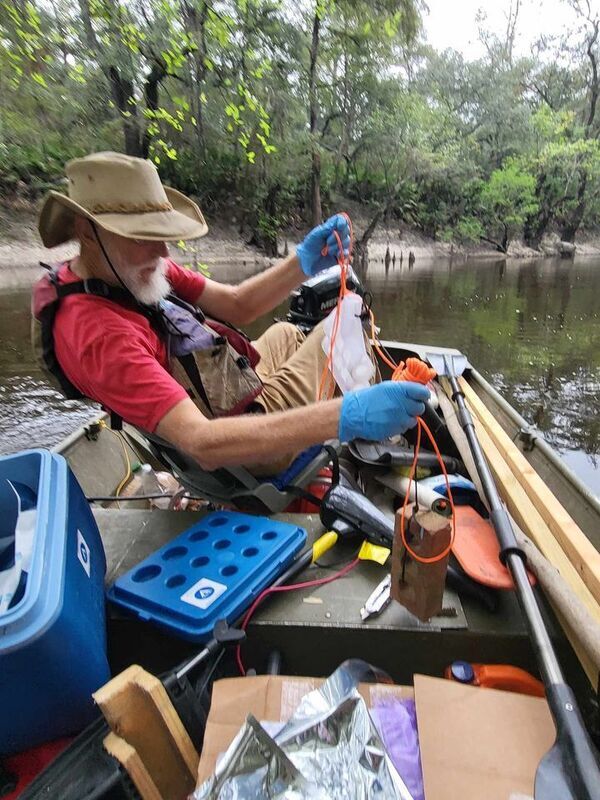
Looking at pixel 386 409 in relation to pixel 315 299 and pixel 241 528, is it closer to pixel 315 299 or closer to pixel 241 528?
pixel 241 528

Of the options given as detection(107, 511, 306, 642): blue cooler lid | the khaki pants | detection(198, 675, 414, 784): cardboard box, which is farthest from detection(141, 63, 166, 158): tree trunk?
detection(198, 675, 414, 784): cardboard box

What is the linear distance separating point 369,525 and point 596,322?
419 inches

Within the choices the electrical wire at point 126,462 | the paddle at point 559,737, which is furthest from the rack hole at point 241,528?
the electrical wire at point 126,462

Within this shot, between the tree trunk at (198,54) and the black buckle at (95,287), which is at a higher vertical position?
the tree trunk at (198,54)

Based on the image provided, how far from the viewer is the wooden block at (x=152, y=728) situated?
1.04 m

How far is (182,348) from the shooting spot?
6.30 ft

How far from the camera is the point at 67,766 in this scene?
41.9 inches

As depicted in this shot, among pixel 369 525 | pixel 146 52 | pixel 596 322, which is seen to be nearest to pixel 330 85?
pixel 146 52

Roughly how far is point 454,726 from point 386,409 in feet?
2.83

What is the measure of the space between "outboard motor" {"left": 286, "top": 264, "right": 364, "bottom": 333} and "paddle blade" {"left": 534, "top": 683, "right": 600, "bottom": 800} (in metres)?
2.70

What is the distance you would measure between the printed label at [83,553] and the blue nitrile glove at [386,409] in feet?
2.93

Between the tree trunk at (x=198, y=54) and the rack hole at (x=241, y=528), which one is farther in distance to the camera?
A: the tree trunk at (x=198, y=54)

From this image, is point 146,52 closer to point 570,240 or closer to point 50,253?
point 50,253

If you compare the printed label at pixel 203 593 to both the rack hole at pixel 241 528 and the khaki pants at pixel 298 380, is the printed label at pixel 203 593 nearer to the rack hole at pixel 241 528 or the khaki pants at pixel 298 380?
the rack hole at pixel 241 528
